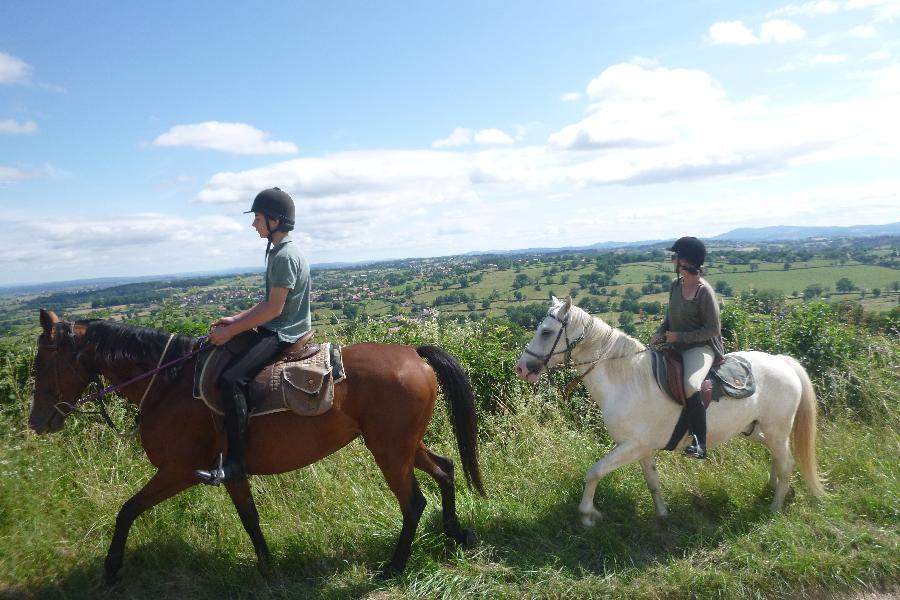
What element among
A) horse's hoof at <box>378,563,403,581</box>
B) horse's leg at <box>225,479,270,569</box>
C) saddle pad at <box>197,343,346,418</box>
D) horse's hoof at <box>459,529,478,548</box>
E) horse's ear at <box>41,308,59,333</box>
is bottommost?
horse's hoof at <box>378,563,403,581</box>

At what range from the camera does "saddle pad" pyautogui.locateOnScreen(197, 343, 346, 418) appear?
12.6ft

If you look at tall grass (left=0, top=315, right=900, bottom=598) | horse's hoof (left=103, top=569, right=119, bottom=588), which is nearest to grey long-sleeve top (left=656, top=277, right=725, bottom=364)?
tall grass (left=0, top=315, right=900, bottom=598)

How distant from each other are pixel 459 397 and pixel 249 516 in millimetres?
2008

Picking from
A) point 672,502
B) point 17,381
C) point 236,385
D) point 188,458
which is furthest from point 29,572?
point 672,502

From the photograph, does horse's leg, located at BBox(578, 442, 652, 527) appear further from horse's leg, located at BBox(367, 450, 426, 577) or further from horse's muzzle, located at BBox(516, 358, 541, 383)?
horse's leg, located at BBox(367, 450, 426, 577)

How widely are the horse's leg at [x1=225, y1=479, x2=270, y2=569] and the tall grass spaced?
5.1 inches

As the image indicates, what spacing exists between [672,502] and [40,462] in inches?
256

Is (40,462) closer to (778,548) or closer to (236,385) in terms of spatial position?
(236,385)

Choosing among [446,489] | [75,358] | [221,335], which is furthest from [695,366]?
[75,358]

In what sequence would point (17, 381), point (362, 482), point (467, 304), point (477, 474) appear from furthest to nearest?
1. point (467, 304)
2. point (17, 381)
3. point (362, 482)
4. point (477, 474)

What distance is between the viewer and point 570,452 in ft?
17.5

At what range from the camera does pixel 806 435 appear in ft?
15.9

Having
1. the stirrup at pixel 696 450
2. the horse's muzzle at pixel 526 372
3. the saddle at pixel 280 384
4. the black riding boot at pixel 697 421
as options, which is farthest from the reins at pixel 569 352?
the saddle at pixel 280 384

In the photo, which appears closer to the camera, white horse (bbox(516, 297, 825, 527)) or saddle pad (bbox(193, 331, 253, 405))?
saddle pad (bbox(193, 331, 253, 405))
